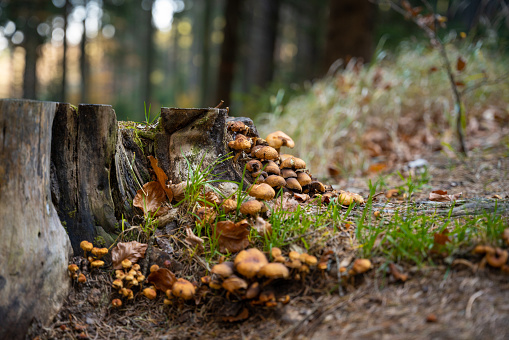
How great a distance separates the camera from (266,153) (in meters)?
2.34

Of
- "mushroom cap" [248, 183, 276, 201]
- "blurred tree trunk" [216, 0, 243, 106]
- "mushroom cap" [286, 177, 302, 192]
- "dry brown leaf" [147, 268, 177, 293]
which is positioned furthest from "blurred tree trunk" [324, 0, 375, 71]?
"dry brown leaf" [147, 268, 177, 293]

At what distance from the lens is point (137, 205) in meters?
2.07

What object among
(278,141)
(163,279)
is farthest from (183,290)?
(278,141)

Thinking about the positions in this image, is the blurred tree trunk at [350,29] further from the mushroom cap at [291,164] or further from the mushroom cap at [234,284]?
the mushroom cap at [234,284]

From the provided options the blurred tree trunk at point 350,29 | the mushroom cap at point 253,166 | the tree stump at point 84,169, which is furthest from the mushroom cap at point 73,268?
the blurred tree trunk at point 350,29

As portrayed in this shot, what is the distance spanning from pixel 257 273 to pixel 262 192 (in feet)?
1.90

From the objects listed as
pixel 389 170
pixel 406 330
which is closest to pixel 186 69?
pixel 389 170

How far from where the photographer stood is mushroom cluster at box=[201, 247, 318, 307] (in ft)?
5.27

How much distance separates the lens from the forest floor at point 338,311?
4.32ft

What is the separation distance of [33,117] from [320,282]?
168cm

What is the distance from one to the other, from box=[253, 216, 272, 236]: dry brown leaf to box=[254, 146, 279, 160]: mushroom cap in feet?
1.81

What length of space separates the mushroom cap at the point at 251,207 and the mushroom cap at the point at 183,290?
51cm

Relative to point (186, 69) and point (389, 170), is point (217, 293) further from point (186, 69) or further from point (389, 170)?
point (186, 69)

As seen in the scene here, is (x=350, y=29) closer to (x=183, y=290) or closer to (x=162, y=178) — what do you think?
(x=162, y=178)
